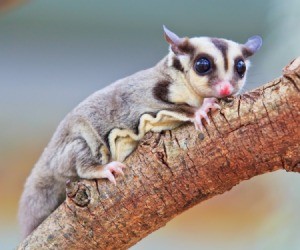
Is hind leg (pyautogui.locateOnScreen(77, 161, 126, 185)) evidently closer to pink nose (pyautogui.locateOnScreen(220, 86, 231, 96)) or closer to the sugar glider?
the sugar glider

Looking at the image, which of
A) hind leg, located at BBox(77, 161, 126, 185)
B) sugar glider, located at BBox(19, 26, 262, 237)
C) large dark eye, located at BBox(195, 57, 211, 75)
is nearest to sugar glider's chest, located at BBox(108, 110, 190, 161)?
sugar glider, located at BBox(19, 26, 262, 237)

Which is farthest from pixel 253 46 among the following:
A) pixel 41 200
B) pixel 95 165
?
pixel 41 200

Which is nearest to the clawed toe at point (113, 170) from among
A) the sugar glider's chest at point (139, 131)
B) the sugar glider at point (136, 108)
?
the sugar glider at point (136, 108)

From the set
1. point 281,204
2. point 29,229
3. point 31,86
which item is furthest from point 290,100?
point 31,86

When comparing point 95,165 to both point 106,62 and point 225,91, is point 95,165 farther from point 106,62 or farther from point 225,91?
point 106,62

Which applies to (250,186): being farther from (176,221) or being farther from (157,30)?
(157,30)

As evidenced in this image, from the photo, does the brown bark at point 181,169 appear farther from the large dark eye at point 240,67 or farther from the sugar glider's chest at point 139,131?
the large dark eye at point 240,67
